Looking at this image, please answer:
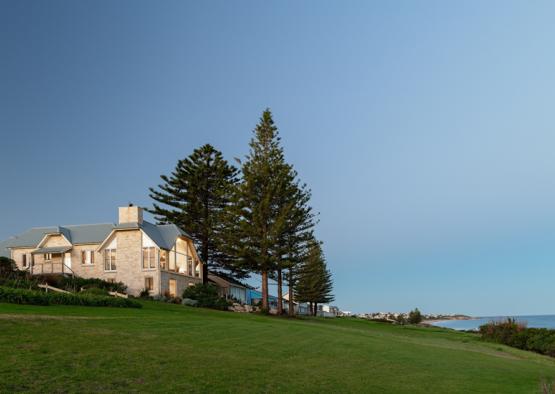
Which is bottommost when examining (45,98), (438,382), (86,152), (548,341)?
(548,341)

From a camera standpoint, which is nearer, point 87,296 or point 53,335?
point 53,335

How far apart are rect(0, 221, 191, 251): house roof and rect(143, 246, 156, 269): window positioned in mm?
697

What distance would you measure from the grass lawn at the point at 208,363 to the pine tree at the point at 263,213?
2227 centimetres

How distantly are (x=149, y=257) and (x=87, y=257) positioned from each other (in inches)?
222

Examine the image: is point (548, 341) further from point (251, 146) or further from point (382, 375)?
point (251, 146)

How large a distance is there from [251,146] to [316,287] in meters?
24.7

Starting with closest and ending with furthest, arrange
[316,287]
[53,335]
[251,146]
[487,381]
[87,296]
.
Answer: [53,335] → [487,381] → [87,296] → [251,146] → [316,287]

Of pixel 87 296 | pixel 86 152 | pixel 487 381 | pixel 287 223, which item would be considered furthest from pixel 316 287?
pixel 487 381

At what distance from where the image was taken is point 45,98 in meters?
36.9

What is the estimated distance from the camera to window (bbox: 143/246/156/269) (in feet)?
123

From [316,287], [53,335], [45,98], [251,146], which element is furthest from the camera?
[316,287]

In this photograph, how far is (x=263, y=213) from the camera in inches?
1606

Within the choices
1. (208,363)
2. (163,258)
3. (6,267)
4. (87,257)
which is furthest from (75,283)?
(208,363)

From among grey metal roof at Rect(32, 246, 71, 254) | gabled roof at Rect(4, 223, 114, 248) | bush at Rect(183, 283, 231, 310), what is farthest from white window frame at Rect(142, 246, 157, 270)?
grey metal roof at Rect(32, 246, 71, 254)
